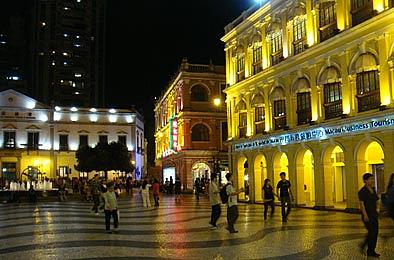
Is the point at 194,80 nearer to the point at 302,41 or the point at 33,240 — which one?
the point at 302,41

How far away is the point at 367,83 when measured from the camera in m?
22.0

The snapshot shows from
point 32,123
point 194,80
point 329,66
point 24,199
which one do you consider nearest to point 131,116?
point 32,123

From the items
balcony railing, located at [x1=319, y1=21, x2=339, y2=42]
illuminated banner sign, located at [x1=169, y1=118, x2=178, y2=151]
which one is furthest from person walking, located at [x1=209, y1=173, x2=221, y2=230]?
illuminated banner sign, located at [x1=169, y1=118, x2=178, y2=151]

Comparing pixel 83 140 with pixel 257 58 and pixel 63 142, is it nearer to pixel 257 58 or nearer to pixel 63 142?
pixel 63 142

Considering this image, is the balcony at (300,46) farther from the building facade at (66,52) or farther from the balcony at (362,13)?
the building facade at (66,52)

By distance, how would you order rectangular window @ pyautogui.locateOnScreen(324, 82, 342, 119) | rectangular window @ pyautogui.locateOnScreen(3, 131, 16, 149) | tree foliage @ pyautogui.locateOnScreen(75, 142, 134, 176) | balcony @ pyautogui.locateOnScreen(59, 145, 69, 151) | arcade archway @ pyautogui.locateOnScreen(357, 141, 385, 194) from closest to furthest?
rectangular window @ pyautogui.locateOnScreen(324, 82, 342, 119) < arcade archway @ pyautogui.locateOnScreen(357, 141, 385, 194) < tree foliage @ pyautogui.locateOnScreen(75, 142, 134, 176) < rectangular window @ pyautogui.locateOnScreen(3, 131, 16, 149) < balcony @ pyautogui.locateOnScreen(59, 145, 69, 151)

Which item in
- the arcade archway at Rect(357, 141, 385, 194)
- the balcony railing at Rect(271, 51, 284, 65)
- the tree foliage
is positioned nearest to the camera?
the arcade archway at Rect(357, 141, 385, 194)

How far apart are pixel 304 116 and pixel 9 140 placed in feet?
157

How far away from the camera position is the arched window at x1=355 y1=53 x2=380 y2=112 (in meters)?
21.4

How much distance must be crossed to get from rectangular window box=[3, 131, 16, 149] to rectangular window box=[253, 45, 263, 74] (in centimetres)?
4226

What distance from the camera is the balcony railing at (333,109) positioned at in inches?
934

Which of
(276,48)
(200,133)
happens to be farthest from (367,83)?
(200,133)

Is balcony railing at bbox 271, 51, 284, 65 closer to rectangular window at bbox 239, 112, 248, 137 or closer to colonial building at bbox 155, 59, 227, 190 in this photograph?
rectangular window at bbox 239, 112, 248, 137

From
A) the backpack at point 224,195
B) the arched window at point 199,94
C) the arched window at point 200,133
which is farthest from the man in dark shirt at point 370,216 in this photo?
the arched window at point 199,94
